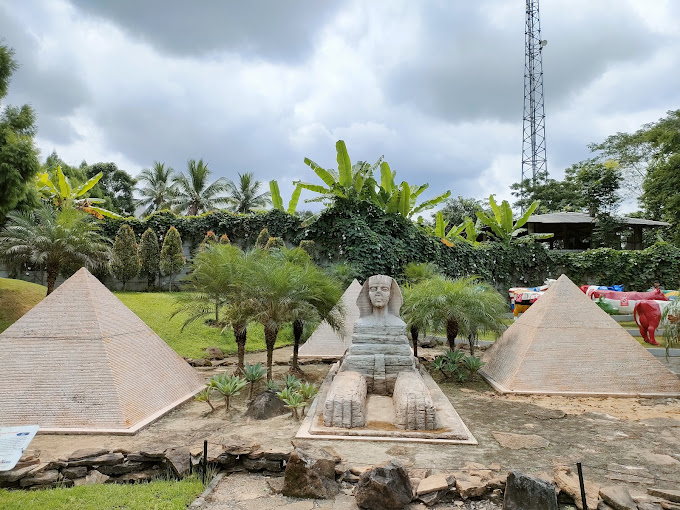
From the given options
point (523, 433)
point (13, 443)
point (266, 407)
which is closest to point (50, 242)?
point (266, 407)

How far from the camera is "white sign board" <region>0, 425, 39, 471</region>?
3918 mm

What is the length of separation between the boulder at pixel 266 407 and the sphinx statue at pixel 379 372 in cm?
94

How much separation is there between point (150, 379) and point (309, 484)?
4.39 meters

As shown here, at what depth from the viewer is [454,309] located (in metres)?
10.1

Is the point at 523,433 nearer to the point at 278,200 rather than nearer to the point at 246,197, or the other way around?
the point at 278,200

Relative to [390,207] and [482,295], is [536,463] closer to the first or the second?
[482,295]

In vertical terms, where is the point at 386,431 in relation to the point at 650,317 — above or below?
below

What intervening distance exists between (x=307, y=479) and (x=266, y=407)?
→ 2942 mm

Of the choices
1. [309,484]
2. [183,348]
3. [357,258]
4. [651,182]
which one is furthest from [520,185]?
[309,484]

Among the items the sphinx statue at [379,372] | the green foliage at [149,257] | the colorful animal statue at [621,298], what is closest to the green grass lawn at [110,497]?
the sphinx statue at [379,372]

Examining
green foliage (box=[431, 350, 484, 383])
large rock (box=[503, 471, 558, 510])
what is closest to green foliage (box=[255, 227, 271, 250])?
green foliage (box=[431, 350, 484, 383])

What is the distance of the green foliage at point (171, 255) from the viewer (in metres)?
18.3

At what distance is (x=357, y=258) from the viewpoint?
17.1 m

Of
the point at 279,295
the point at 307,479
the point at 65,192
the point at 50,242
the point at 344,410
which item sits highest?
the point at 65,192
